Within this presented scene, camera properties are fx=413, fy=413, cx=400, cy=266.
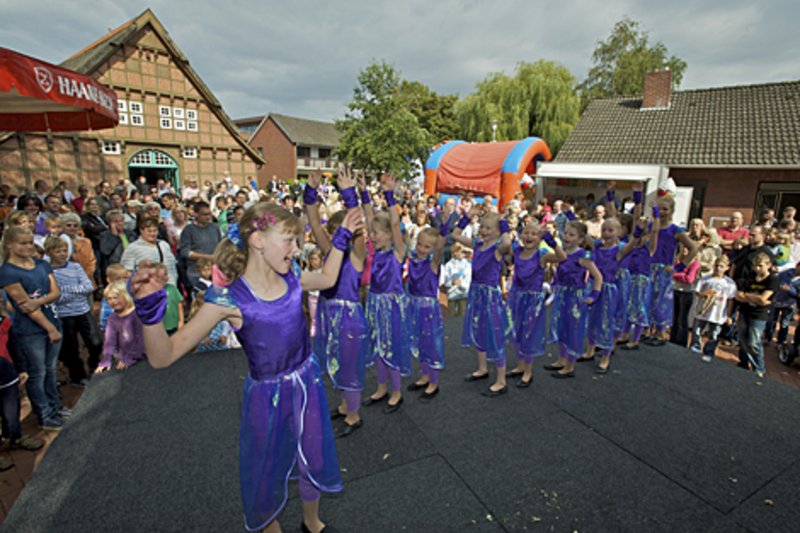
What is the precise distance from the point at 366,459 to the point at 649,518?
1.99 m

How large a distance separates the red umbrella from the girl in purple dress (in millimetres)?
3635

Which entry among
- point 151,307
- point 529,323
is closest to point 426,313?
point 529,323

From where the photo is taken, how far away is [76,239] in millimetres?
5699

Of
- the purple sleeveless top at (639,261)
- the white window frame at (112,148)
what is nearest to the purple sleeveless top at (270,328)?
the purple sleeveless top at (639,261)

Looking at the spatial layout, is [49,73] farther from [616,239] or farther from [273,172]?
[273,172]

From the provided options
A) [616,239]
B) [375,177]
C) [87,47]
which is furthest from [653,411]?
[87,47]

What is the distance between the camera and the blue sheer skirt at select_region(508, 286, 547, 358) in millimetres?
4414

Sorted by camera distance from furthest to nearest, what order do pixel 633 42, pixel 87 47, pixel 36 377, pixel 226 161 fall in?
pixel 633 42 → pixel 226 161 → pixel 87 47 → pixel 36 377

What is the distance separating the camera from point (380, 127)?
711 inches

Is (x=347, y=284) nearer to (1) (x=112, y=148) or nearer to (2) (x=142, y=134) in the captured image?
(1) (x=112, y=148)

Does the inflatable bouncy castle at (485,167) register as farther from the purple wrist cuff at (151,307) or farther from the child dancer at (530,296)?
the purple wrist cuff at (151,307)

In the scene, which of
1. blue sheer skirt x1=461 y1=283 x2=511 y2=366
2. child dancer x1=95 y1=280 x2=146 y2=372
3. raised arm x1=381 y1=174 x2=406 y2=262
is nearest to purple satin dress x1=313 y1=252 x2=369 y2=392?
raised arm x1=381 y1=174 x2=406 y2=262

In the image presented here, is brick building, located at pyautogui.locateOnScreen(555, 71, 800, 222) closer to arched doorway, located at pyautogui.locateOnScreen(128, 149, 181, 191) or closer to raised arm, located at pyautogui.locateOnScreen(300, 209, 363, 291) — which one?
raised arm, located at pyautogui.locateOnScreen(300, 209, 363, 291)

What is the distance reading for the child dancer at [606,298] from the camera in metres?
4.97
